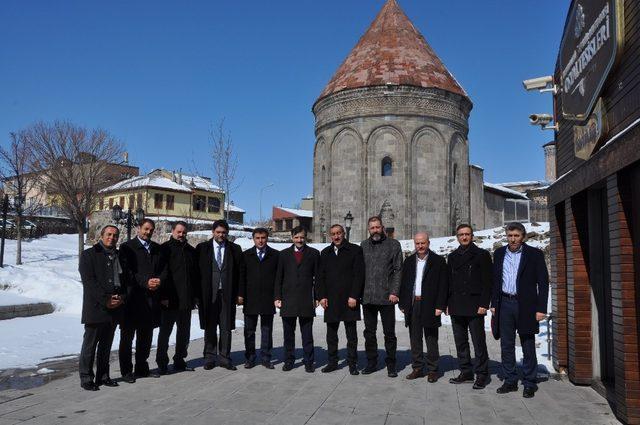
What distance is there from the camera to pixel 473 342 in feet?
23.0

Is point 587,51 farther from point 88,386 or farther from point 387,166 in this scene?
point 387,166

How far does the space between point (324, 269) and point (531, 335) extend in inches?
110

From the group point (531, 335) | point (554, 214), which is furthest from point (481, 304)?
point (554, 214)

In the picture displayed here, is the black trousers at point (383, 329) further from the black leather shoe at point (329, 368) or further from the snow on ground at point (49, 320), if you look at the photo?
the snow on ground at point (49, 320)

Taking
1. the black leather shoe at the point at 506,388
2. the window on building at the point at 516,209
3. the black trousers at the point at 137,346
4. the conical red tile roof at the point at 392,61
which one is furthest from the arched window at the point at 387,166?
the black leather shoe at the point at 506,388

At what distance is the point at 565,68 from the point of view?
24.1 feet

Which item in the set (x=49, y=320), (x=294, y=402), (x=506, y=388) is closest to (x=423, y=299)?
(x=506, y=388)

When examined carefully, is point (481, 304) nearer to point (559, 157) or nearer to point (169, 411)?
point (559, 157)

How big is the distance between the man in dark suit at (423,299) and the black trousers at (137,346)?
11.0ft

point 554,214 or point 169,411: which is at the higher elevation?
point 554,214

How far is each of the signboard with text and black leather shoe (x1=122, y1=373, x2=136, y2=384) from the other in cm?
611

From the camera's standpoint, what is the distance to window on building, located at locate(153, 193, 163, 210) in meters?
50.0

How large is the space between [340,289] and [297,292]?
0.64 m

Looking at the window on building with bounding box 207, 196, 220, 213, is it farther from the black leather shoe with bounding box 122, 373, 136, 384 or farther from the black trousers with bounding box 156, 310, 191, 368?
the black leather shoe with bounding box 122, 373, 136, 384
